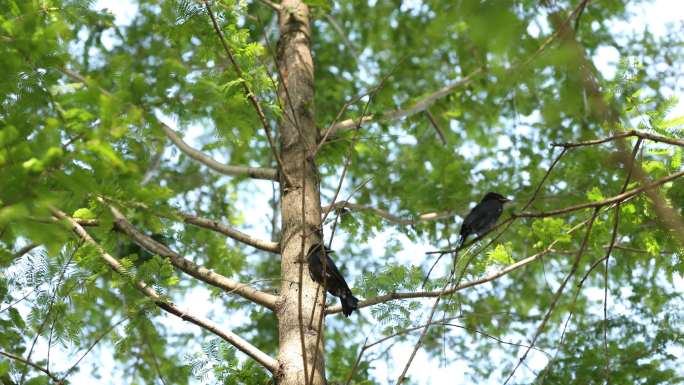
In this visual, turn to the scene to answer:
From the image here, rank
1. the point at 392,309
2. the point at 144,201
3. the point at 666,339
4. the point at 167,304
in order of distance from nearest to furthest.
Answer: the point at 144,201
the point at 167,304
the point at 392,309
the point at 666,339

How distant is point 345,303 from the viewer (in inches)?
161

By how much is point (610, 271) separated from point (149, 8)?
21.3 ft

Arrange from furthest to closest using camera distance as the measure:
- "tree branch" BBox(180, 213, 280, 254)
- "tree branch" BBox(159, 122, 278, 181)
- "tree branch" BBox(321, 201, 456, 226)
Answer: "tree branch" BBox(321, 201, 456, 226) < "tree branch" BBox(159, 122, 278, 181) < "tree branch" BBox(180, 213, 280, 254)

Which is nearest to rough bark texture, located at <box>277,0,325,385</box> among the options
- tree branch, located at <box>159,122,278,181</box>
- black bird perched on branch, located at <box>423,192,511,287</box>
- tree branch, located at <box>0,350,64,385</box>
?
tree branch, located at <box>159,122,278,181</box>

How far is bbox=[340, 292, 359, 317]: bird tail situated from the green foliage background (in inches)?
5.9

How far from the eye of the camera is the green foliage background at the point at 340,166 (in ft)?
8.24

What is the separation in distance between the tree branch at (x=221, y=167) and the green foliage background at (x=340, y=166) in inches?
10.0

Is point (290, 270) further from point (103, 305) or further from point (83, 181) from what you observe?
point (103, 305)

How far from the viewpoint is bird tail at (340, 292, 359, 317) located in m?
4.03

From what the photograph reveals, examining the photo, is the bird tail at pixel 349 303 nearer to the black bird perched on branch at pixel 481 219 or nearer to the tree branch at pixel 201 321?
the tree branch at pixel 201 321

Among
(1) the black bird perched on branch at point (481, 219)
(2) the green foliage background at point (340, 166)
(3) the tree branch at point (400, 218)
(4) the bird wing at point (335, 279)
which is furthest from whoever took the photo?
(3) the tree branch at point (400, 218)

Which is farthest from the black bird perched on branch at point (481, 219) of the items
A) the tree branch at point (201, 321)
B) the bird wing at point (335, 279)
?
the tree branch at point (201, 321)

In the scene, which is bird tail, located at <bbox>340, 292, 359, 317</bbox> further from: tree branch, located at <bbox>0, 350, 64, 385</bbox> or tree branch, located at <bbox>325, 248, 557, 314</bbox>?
tree branch, located at <bbox>0, 350, 64, 385</bbox>

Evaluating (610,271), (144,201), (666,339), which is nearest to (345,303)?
(144,201)
